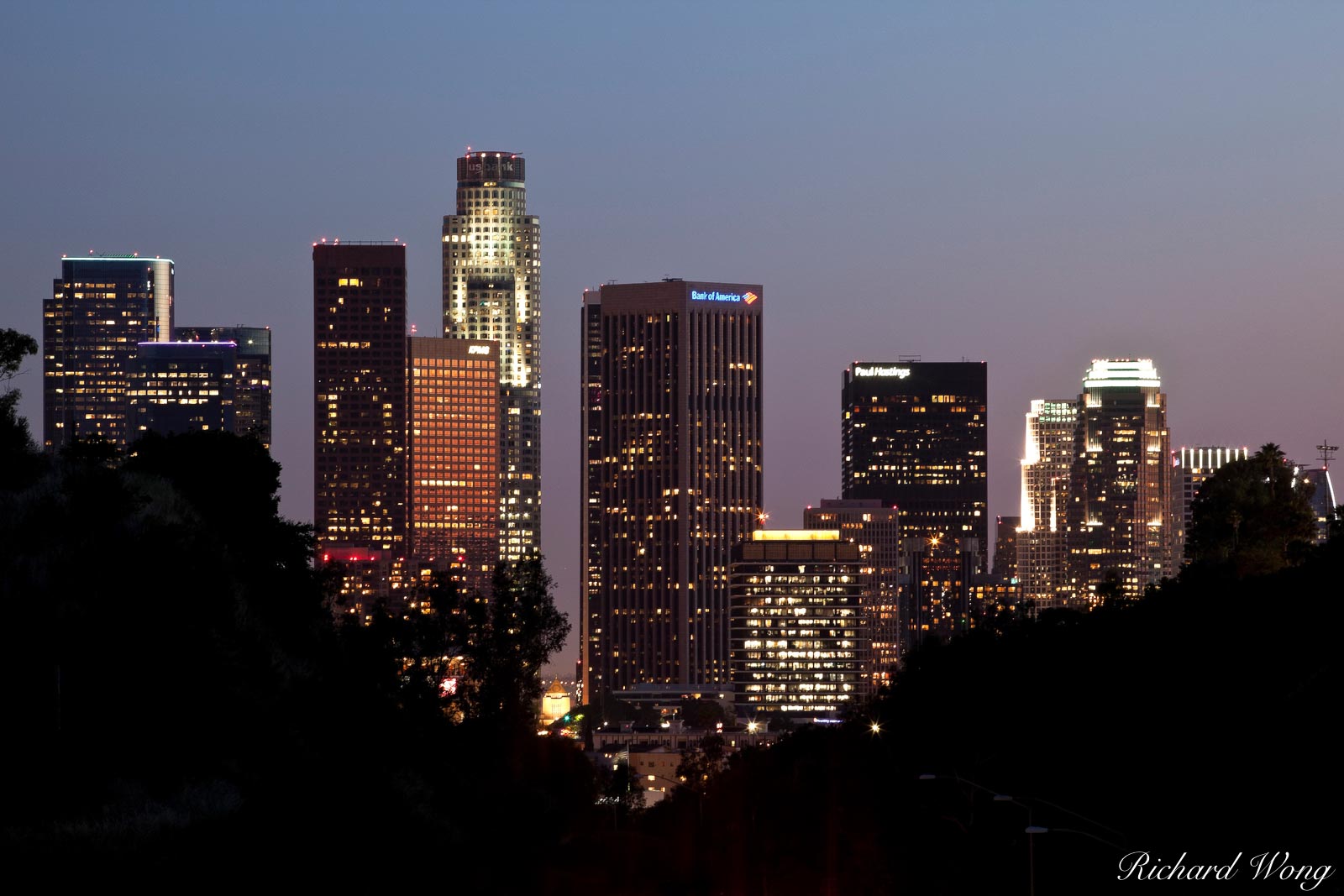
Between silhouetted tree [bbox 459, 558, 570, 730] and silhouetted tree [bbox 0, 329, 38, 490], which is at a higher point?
silhouetted tree [bbox 0, 329, 38, 490]

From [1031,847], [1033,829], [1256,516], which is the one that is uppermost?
[1256,516]

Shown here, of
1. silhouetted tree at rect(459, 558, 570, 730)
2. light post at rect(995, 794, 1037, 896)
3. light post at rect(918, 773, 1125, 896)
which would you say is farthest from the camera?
silhouetted tree at rect(459, 558, 570, 730)

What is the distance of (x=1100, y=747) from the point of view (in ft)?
303

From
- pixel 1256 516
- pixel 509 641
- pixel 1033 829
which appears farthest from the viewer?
pixel 1256 516

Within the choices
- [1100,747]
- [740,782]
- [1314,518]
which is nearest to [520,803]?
[1100,747]

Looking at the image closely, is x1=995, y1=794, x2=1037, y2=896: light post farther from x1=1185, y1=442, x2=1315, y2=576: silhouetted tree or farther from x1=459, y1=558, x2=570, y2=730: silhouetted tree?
x1=1185, y1=442, x2=1315, y2=576: silhouetted tree

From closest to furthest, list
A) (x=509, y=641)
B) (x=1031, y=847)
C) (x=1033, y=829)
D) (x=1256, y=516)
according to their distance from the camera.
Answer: (x=1033, y=829) → (x=1031, y=847) → (x=509, y=641) → (x=1256, y=516)

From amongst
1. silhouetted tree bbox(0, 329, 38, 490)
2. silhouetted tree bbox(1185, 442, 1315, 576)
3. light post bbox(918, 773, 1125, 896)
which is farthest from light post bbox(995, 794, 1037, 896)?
silhouetted tree bbox(1185, 442, 1315, 576)

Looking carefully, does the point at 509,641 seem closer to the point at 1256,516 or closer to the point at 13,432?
the point at 13,432

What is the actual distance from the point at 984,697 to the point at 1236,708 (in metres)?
26.3

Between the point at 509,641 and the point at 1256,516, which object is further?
the point at 1256,516

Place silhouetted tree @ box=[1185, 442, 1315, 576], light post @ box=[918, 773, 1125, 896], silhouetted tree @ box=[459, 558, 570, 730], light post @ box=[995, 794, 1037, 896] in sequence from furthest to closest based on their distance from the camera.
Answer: silhouetted tree @ box=[1185, 442, 1315, 576] → silhouetted tree @ box=[459, 558, 570, 730] → light post @ box=[995, 794, 1037, 896] → light post @ box=[918, 773, 1125, 896]

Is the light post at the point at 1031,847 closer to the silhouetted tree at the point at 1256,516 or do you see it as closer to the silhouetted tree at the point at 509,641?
the silhouetted tree at the point at 509,641

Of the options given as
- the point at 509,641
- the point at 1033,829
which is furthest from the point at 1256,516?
the point at 1033,829
